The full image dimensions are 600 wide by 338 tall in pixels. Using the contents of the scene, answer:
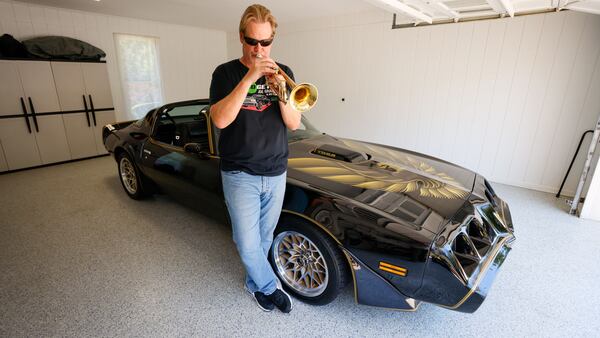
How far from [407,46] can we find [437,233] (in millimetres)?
3625

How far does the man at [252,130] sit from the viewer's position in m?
1.17

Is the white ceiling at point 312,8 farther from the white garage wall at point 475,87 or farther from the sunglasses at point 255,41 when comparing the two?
the sunglasses at point 255,41

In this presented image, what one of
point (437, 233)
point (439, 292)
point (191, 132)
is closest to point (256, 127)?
point (437, 233)

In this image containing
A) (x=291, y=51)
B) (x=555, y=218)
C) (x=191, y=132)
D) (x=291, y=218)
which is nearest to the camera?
(x=291, y=218)

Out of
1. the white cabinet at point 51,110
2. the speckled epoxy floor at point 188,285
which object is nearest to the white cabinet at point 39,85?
the white cabinet at point 51,110

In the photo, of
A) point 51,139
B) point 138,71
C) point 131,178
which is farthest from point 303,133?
point 138,71

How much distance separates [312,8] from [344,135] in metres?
2.05

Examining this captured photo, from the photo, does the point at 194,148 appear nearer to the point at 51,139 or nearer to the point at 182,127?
the point at 182,127

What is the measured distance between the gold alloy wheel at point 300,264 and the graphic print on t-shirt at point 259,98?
72cm

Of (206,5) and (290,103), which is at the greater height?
(206,5)

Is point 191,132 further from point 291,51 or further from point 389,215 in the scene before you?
point 291,51

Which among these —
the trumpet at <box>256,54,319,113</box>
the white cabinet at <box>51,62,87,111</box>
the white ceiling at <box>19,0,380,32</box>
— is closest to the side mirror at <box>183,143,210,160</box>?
the trumpet at <box>256,54,319,113</box>

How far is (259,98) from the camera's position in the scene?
128cm

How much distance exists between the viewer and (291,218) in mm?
1613
